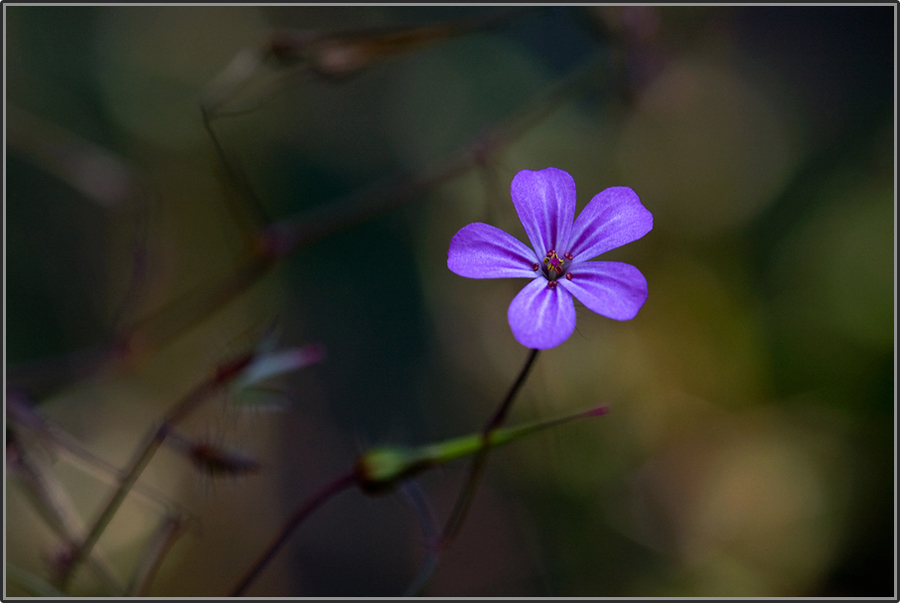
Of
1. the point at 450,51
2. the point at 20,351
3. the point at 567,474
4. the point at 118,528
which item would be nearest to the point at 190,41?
the point at 450,51

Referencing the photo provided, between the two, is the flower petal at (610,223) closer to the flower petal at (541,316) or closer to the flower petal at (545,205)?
the flower petal at (545,205)

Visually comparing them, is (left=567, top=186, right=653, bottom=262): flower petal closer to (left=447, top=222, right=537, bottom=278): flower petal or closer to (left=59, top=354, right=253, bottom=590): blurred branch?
(left=447, top=222, right=537, bottom=278): flower petal

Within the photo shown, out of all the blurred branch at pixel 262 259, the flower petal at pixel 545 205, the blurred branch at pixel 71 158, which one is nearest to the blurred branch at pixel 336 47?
the blurred branch at pixel 262 259

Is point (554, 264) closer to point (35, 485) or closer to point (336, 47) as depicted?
point (336, 47)

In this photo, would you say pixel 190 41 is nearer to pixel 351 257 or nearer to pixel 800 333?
pixel 351 257

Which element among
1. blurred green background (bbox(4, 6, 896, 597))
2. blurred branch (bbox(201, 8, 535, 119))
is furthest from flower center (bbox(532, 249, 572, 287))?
blurred green background (bbox(4, 6, 896, 597))

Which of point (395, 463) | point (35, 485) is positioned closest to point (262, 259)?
point (35, 485)

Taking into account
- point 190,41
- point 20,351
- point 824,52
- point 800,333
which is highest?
point 190,41
